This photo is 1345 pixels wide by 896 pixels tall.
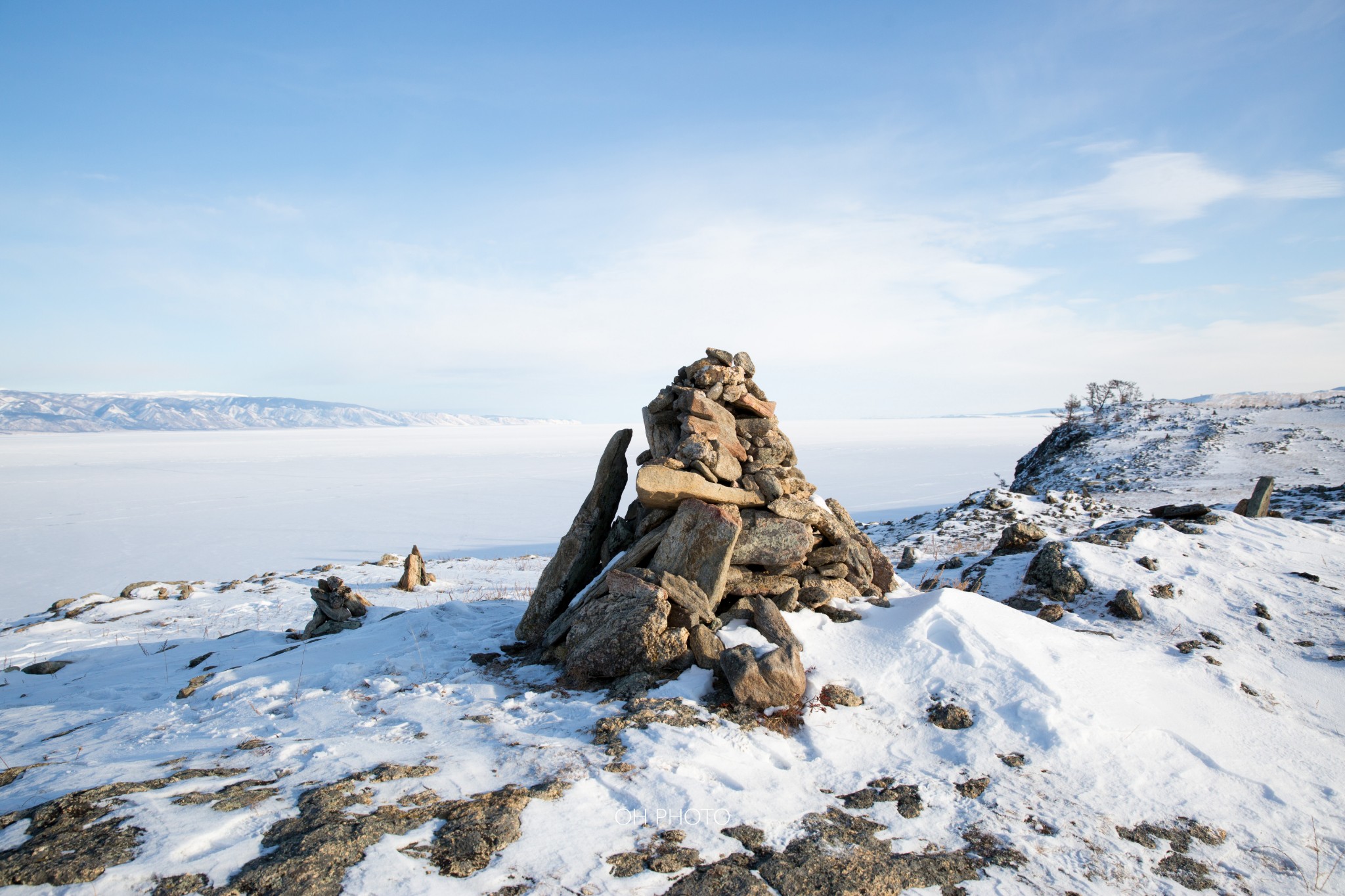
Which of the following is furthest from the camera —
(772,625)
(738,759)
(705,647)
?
(772,625)

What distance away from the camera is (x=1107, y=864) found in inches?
149

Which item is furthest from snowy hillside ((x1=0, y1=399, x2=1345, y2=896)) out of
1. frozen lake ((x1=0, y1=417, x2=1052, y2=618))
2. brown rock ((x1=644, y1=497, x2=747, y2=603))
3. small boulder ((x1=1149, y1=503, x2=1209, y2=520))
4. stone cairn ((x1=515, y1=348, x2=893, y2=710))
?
frozen lake ((x1=0, y1=417, x2=1052, y2=618))

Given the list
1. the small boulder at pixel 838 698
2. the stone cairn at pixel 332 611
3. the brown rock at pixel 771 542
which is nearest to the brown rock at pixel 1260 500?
the brown rock at pixel 771 542

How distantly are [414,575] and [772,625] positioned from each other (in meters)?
8.94

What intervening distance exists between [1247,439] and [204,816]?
3170cm

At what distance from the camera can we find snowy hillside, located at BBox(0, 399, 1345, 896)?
3.46 m

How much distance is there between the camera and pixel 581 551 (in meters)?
7.94

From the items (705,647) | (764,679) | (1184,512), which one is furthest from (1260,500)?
(705,647)

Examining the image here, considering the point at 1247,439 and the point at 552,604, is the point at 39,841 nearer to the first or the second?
the point at 552,604

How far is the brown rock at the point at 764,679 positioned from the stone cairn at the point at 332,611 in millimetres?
6168

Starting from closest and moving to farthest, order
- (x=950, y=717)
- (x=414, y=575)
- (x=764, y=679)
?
(x=950, y=717)
(x=764, y=679)
(x=414, y=575)

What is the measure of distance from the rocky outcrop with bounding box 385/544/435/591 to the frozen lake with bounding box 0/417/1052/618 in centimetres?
809

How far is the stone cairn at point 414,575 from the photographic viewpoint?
12.4m

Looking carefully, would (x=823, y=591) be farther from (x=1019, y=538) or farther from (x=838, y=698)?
(x=1019, y=538)
